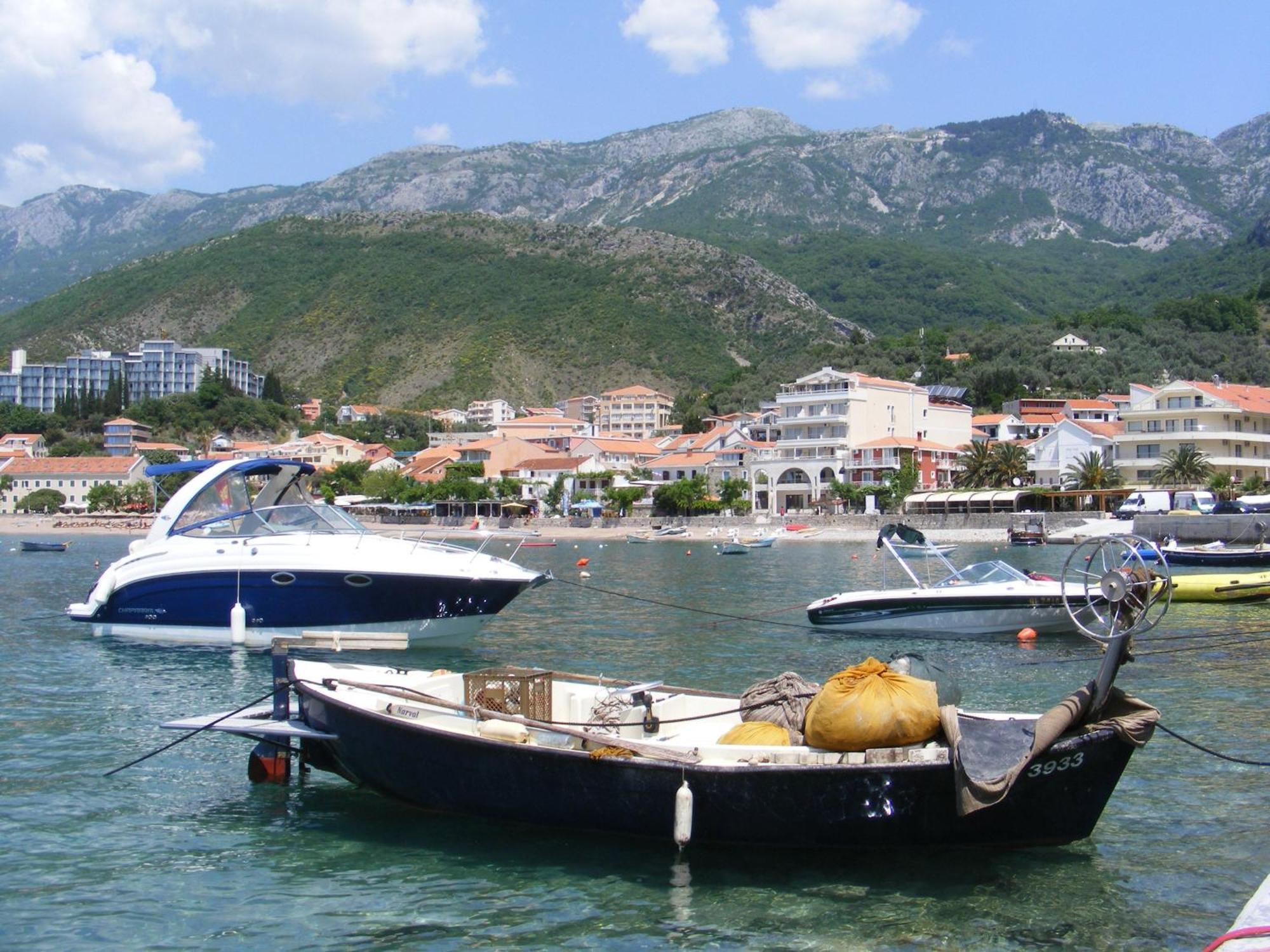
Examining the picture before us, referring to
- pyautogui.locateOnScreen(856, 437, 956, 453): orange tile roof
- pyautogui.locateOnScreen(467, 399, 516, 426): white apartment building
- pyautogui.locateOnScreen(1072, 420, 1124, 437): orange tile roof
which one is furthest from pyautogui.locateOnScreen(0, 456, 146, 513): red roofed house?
pyautogui.locateOnScreen(1072, 420, 1124, 437): orange tile roof

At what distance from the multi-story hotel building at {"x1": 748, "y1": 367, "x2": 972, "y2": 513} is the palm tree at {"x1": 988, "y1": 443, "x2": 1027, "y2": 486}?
6.61 metres

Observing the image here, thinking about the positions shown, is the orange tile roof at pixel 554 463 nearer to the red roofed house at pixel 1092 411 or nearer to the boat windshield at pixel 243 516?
the red roofed house at pixel 1092 411

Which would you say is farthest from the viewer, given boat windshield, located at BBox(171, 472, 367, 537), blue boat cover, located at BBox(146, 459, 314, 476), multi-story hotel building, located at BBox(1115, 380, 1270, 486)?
multi-story hotel building, located at BBox(1115, 380, 1270, 486)

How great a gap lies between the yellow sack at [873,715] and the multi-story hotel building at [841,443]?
280 ft

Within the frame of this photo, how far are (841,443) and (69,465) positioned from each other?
3458 inches

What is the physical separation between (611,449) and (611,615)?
84.9m

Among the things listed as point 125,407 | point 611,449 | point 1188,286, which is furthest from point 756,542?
point 1188,286

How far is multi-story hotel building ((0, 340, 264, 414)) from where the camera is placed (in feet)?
576

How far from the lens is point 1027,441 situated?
10175 centimetres

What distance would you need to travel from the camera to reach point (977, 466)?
90188 millimetres

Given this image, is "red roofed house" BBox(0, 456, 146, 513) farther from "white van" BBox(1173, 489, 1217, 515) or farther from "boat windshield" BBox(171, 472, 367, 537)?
"boat windshield" BBox(171, 472, 367, 537)

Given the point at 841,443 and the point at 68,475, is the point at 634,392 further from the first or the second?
the point at 68,475

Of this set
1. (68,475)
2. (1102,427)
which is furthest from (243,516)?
(68,475)

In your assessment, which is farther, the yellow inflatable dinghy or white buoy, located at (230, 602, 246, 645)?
the yellow inflatable dinghy
